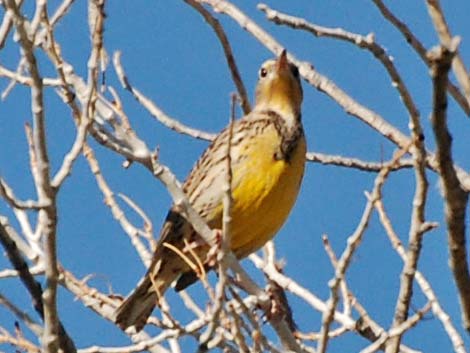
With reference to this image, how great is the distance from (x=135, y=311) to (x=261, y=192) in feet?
2.76

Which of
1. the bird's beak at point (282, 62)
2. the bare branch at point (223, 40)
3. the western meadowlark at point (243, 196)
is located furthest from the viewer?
the bird's beak at point (282, 62)

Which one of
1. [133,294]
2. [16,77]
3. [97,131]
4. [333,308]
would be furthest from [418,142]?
[133,294]

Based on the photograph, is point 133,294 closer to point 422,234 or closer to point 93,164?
point 93,164

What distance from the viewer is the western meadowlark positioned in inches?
229

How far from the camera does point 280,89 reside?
22.3 ft

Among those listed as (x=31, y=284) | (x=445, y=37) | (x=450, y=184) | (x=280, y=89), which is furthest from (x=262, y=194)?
(x=445, y=37)

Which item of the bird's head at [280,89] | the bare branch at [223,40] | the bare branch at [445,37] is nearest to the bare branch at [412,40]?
the bare branch at [445,37]

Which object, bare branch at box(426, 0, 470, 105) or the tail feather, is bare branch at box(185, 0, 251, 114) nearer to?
the tail feather

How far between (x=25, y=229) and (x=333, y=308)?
1.84 meters

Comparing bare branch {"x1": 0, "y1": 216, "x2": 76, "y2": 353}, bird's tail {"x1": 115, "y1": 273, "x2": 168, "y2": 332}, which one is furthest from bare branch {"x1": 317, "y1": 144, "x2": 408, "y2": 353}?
bird's tail {"x1": 115, "y1": 273, "x2": 168, "y2": 332}

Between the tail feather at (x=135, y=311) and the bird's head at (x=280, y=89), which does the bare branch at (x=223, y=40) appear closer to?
the bird's head at (x=280, y=89)

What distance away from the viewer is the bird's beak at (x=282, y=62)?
6.00 meters

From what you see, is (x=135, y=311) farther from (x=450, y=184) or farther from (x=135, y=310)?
(x=450, y=184)

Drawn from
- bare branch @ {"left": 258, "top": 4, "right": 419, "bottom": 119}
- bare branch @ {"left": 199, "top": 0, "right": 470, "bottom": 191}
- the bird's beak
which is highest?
the bird's beak
